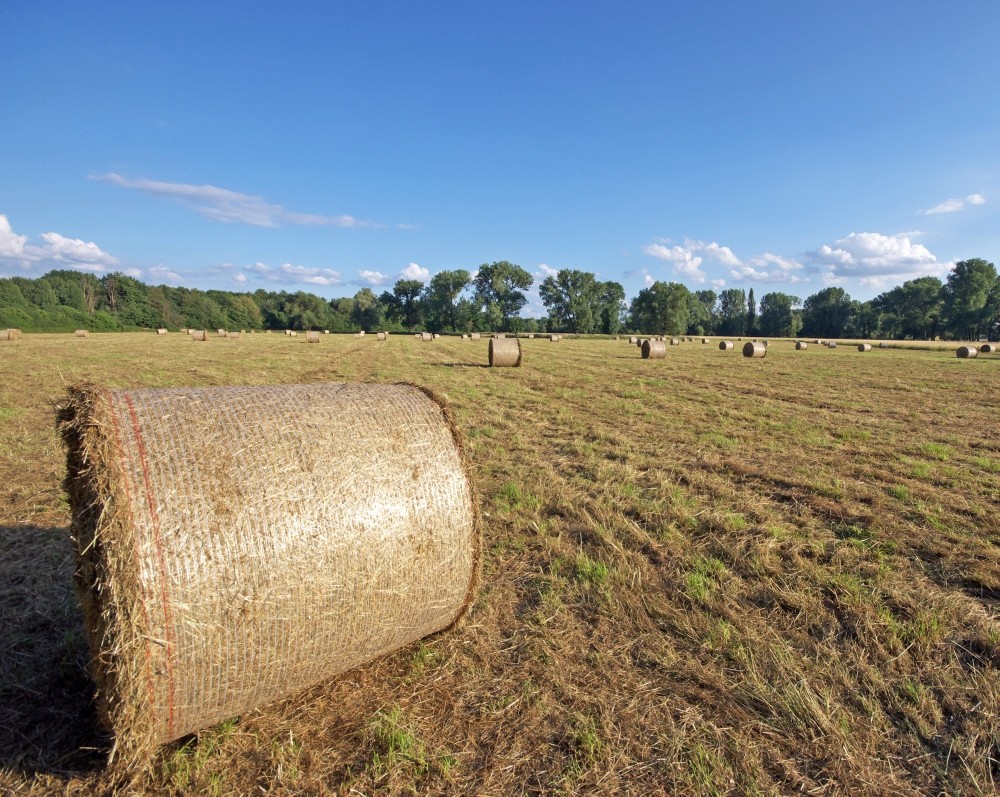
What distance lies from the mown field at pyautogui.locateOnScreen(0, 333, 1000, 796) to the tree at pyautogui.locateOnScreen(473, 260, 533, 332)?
112 meters

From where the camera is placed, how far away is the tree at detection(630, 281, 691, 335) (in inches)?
3873

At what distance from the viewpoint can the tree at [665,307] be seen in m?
98.4

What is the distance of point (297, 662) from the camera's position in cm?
276

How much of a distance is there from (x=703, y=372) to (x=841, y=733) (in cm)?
1946

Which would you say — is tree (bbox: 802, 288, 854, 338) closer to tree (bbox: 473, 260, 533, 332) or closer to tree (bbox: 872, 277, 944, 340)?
tree (bbox: 872, 277, 944, 340)

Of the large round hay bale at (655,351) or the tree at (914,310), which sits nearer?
the large round hay bale at (655,351)

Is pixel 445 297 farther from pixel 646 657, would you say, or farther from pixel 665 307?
pixel 646 657

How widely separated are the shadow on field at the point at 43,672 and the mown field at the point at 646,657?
16 millimetres

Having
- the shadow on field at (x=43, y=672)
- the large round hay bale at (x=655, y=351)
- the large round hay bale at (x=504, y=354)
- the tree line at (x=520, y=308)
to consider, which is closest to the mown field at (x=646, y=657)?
the shadow on field at (x=43, y=672)

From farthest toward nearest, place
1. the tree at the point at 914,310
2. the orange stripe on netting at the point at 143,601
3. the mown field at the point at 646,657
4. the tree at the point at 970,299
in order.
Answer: the tree at the point at 914,310 → the tree at the point at 970,299 → the mown field at the point at 646,657 → the orange stripe on netting at the point at 143,601

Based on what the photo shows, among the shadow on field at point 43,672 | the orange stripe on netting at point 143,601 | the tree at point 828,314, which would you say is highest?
the tree at point 828,314

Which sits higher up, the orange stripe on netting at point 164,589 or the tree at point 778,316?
the tree at point 778,316

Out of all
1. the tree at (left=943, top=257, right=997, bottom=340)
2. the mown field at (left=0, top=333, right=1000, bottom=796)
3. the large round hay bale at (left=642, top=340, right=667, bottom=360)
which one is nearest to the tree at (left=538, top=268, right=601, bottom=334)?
the tree at (left=943, top=257, right=997, bottom=340)

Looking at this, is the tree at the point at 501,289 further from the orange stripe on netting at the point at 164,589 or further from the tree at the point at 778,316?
the orange stripe on netting at the point at 164,589
